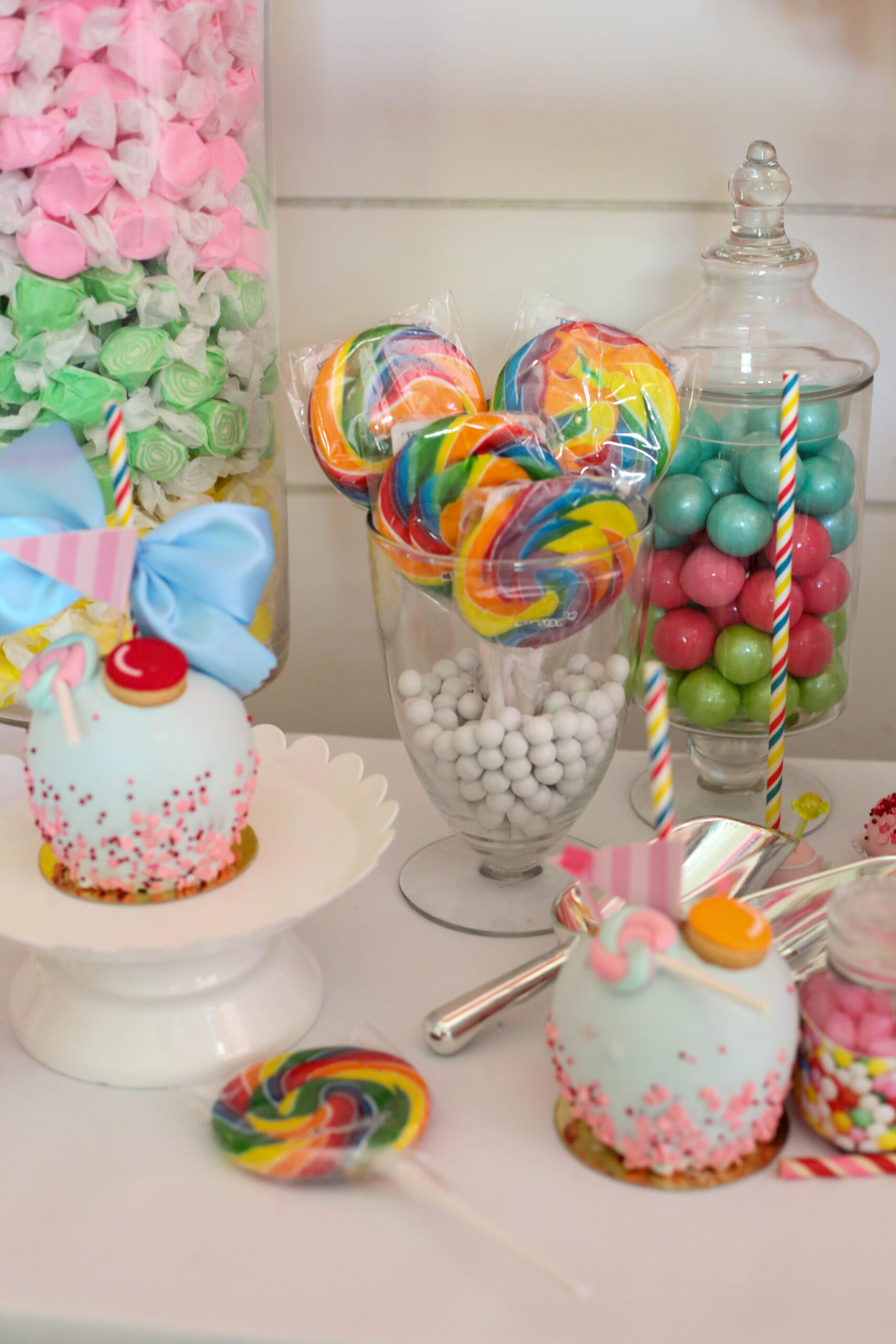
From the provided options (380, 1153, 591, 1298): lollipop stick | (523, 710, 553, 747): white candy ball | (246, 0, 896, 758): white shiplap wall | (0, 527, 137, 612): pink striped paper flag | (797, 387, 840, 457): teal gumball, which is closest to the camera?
(380, 1153, 591, 1298): lollipop stick

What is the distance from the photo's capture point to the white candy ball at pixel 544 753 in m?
0.68

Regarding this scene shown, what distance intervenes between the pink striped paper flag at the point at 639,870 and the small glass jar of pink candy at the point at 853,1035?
0.08m

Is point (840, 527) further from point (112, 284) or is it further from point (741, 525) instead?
point (112, 284)

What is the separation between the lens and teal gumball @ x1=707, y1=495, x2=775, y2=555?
30.5 inches

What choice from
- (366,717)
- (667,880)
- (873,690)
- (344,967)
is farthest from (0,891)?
(873,690)

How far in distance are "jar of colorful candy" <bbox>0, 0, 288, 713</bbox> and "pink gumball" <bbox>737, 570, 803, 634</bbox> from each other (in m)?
0.34

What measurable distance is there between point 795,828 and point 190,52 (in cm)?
60

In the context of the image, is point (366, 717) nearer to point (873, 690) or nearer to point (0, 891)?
point (873, 690)

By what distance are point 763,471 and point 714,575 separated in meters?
0.07

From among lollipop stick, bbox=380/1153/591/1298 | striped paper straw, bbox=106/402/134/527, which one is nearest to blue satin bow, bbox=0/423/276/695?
striped paper straw, bbox=106/402/134/527

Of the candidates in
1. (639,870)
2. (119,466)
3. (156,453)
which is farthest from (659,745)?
(156,453)

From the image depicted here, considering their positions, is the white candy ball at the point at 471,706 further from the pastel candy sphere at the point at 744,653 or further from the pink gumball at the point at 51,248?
the pink gumball at the point at 51,248

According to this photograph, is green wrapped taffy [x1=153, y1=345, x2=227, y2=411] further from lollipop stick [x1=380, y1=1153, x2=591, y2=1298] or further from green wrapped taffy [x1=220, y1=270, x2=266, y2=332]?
lollipop stick [x1=380, y1=1153, x2=591, y2=1298]

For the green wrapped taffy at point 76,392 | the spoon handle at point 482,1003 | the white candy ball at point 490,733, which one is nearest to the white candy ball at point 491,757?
the white candy ball at point 490,733
